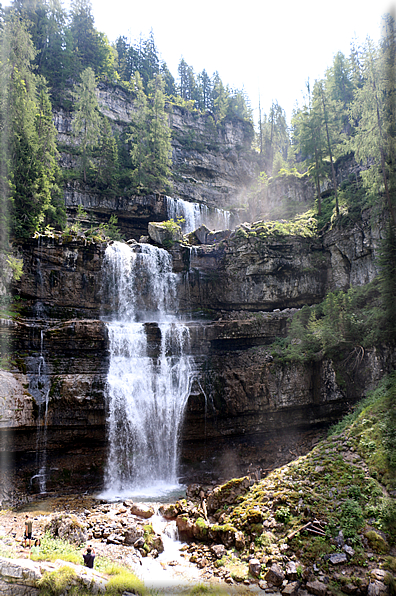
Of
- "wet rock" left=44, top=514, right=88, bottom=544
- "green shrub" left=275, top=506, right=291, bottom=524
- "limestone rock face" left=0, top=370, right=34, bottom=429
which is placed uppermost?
"limestone rock face" left=0, top=370, right=34, bottom=429

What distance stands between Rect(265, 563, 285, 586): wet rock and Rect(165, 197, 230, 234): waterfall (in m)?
30.2

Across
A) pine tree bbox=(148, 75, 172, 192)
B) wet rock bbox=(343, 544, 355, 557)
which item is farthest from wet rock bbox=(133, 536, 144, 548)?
pine tree bbox=(148, 75, 172, 192)

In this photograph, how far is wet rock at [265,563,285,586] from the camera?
9.92 m

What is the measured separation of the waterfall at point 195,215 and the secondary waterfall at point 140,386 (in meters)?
11.3

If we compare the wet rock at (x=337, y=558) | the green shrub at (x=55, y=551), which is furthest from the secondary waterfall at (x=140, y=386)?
the wet rock at (x=337, y=558)

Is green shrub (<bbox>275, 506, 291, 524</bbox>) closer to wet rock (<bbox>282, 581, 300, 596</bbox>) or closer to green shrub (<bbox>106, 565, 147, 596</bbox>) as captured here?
wet rock (<bbox>282, 581, 300, 596</bbox>)

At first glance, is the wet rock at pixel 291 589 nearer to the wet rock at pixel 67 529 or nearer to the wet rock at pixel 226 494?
the wet rock at pixel 226 494

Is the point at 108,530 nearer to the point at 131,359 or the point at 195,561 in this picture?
the point at 195,561

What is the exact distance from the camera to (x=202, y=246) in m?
29.1

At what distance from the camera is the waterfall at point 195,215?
35.9m

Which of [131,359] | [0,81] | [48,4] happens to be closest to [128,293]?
[131,359]

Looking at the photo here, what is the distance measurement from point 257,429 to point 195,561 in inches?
452

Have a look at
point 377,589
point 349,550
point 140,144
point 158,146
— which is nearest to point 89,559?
point 349,550

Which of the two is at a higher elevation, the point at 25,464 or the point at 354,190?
the point at 354,190
